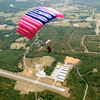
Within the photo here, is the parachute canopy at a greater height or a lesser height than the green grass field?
greater

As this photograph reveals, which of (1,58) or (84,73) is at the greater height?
(84,73)

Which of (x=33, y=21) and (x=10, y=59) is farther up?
(x=33, y=21)

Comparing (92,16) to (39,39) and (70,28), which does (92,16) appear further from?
(39,39)

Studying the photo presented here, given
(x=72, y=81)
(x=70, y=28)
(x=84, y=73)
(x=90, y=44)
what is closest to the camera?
(x=72, y=81)

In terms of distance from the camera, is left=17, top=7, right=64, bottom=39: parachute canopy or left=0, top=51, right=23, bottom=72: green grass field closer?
left=17, top=7, right=64, bottom=39: parachute canopy

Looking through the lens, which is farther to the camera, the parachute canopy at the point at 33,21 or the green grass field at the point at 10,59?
the green grass field at the point at 10,59

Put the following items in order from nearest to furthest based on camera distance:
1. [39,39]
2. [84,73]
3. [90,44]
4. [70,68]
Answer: [84,73] → [70,68] → [90,44] → [39,39]

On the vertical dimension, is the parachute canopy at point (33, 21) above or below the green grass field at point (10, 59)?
above

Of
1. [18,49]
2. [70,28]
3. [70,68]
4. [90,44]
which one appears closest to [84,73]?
[70,68]
